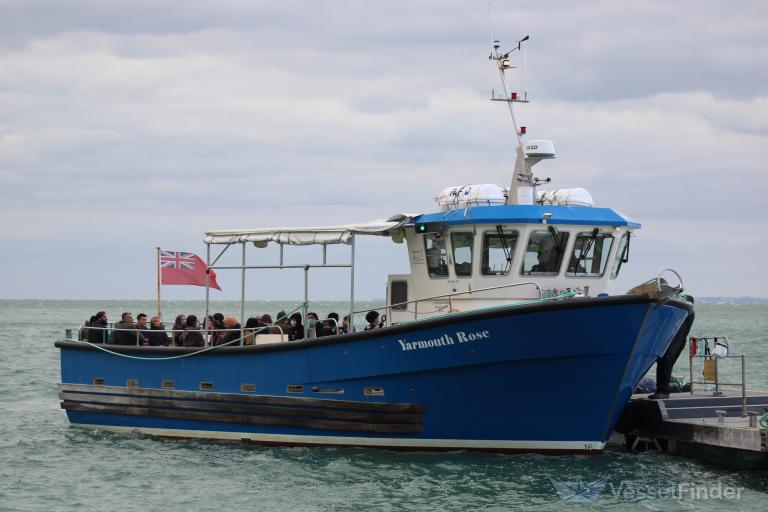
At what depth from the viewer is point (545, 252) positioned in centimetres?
1619

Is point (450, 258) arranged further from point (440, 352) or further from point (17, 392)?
point (17, 392)

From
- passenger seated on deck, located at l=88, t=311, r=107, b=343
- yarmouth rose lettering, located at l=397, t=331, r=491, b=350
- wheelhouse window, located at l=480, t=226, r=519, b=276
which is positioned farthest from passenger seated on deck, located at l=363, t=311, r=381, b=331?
passenger seated on deck, located at l=88, t=311, r=107, b=343

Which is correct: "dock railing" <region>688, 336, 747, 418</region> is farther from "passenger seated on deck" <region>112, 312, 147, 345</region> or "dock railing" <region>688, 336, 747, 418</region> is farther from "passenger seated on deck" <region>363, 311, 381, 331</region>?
"passenger seated on deck" <region>112, 312, 147, 345</region>

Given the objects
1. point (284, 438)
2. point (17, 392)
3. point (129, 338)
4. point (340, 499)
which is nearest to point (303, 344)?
point (284, 438)

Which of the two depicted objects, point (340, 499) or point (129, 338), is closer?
point (340, 499)

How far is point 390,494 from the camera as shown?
14.0 m

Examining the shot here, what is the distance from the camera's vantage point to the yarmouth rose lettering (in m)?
14.8

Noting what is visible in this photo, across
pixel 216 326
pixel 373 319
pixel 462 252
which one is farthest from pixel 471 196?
pixel 216 326

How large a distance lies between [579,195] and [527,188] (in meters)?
0.80

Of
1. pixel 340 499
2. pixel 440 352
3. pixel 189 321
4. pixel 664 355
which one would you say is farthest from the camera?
pixel 189 321

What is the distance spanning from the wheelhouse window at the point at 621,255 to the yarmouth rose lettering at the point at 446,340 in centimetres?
310

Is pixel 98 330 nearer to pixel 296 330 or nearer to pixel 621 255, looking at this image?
pixel 296 330

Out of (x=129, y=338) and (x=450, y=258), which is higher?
(x=450, y=258)

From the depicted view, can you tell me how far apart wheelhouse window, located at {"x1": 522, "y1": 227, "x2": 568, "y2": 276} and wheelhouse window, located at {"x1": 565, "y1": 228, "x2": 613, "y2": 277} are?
209 millimetres
